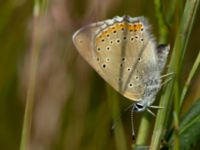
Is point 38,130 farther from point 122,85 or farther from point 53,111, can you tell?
point 122,85

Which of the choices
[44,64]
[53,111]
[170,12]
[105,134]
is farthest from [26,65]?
[170,12]

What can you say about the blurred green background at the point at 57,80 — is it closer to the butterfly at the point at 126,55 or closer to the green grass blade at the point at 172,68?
the butterfly at the point at 126,55

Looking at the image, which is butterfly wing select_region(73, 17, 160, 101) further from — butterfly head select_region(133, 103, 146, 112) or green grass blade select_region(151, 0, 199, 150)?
green grass blade select_region(151, 0, 199, 150)

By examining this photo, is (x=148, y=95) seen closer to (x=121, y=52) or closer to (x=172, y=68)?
(x=121, y=52)

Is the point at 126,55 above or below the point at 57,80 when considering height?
above

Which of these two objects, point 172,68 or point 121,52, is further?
point 121,52

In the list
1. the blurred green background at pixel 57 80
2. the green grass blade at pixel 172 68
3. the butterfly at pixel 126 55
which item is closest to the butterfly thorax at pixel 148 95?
the butterfly at pixel 126 55

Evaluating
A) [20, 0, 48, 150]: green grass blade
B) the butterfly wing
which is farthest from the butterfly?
[20, 0, 48, 150]: green grass blade

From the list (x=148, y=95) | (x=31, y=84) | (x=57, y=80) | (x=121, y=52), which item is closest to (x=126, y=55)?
(x=121, y=52)
